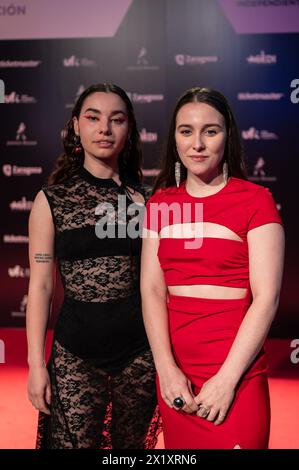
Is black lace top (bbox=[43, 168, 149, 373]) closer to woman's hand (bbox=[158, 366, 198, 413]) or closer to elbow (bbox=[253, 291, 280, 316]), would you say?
woman's hand (bbox=[158, 366, 198, 413])

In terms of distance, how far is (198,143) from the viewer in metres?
1.82

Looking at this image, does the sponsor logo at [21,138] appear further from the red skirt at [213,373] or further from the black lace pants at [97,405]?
the red skirt at [213,373]

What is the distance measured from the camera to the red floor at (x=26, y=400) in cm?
333

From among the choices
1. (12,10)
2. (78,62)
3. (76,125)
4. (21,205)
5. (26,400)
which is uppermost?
(12,10)

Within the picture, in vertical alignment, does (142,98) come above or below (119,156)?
above

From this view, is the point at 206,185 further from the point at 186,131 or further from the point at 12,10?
the point at 12,10

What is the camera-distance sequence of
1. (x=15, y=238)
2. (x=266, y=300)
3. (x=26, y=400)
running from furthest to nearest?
(x=15, y=238) < (x=26, y=400) < (x=266, y=300)

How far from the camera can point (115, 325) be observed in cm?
208

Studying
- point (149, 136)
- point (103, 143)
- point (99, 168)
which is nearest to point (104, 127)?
point (103, 143)

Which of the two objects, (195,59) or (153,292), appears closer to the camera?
(153,292)

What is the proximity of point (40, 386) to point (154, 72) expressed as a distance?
384 cm

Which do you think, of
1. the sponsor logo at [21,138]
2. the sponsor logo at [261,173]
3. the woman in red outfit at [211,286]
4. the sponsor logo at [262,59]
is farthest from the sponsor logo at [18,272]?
the woman in red outfit at [211,286]

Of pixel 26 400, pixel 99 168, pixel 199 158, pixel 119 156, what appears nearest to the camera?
pixel 199 158

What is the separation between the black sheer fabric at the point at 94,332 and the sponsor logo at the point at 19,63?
3.72 metres
